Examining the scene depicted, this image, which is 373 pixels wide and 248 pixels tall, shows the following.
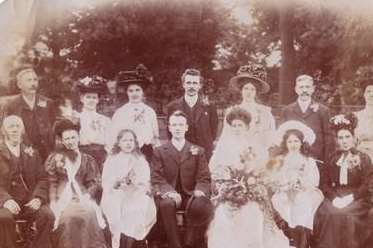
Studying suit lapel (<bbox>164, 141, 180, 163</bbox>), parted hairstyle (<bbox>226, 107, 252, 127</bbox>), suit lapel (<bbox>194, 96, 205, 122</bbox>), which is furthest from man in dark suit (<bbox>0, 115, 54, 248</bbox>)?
parted hairstyle (<bbox>226, 107, 252, 127</bbox>)

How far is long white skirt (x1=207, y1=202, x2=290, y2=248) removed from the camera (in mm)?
Answer: 3670

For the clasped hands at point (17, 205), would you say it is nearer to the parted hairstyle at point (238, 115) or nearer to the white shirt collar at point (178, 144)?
the white shirt collar at point (178, 144)

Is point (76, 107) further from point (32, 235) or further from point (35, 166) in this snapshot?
point (32, 235)

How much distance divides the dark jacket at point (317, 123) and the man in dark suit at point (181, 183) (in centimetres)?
65

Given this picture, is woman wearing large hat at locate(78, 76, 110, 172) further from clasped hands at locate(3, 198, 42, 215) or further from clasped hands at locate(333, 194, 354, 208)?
clasped hands at locate(333, 194, 354, 208)

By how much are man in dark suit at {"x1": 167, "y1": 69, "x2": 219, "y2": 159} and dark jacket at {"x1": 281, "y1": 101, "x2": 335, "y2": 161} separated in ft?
1.57

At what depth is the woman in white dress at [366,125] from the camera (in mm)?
3715

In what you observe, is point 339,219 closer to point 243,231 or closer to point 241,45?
point 243,231

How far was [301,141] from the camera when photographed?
3.74 m

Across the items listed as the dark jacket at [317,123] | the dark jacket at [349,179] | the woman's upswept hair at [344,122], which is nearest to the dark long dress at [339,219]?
the dark jacket at [349,179]

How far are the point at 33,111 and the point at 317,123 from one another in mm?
1911

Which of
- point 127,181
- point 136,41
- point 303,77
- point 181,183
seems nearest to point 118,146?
point 127,181

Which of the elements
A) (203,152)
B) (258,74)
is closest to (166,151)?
(203,152)

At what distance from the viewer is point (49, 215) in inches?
148
